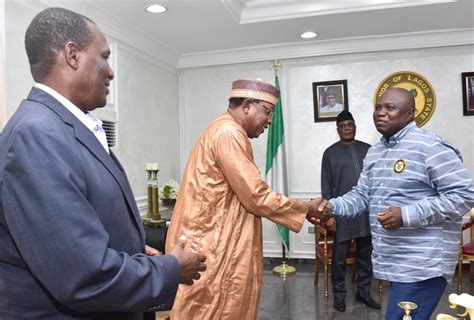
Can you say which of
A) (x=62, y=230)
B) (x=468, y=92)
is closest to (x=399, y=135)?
(x=62, y=230)

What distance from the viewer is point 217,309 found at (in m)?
1.90

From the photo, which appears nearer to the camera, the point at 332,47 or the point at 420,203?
the point at 420,203

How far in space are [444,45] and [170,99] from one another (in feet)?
10.9

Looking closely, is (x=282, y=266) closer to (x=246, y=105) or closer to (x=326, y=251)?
(x=326, y=251)

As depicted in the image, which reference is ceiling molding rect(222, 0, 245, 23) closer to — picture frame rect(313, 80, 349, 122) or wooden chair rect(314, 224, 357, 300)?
picture frame rect(313, 80, 349, 122)

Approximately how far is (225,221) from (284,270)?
117 inches

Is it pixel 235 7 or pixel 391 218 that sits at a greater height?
pixel 235 7

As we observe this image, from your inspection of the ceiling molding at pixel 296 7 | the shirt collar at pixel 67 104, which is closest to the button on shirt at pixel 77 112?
the shirt collar at pixel 67 104

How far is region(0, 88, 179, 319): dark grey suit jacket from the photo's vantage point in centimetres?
80

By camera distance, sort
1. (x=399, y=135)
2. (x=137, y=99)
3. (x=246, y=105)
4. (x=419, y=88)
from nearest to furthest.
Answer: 1. (x=399, y=135)
2. (x=246, y=105)
3. (x=137, y=99)
4. (x=419, y=88)

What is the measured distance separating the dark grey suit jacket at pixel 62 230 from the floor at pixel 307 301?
8.98 feet

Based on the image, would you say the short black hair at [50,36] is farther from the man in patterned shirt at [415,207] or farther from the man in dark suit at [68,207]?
the man in patterned shirt at [415,207]

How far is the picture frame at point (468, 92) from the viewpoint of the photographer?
15.3 ft

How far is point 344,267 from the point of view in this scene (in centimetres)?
359
